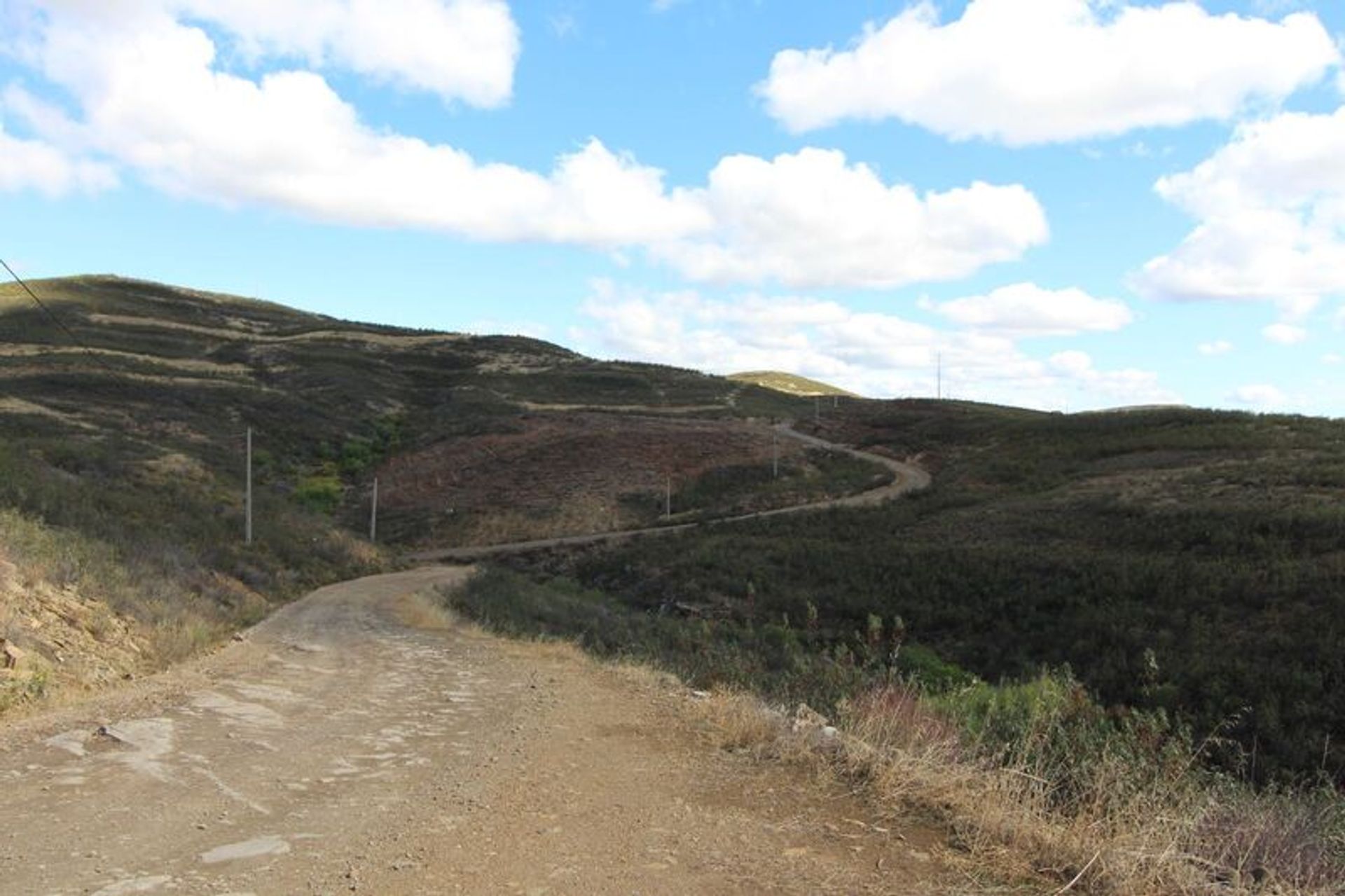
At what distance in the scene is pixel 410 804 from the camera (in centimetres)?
594

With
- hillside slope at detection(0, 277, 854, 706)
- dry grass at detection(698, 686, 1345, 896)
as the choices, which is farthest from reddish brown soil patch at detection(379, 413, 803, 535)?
dry grass at detection(698, 686, 1345, 896)

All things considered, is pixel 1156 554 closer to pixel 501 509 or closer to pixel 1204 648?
pixel 1204 648

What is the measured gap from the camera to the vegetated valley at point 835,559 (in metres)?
6.63

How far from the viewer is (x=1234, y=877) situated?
4.32 metres

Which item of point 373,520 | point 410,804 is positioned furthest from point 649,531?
point 410,804

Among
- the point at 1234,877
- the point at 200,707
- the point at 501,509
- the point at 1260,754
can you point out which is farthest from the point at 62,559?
the point at 501,509

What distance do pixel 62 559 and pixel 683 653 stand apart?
10.5 meters

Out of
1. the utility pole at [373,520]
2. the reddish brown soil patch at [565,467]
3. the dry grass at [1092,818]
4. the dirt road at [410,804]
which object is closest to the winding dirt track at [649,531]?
the reddish brown soil patch at [565,467]

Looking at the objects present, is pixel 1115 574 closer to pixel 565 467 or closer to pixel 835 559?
pixel 835 559

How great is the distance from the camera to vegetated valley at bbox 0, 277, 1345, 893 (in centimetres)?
663

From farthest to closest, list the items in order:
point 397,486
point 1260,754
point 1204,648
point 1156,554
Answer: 1. point 397,486
2. point 1156,554
3. point 1204,648
4. point 1260,754

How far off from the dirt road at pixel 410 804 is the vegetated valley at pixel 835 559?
0.83 metres

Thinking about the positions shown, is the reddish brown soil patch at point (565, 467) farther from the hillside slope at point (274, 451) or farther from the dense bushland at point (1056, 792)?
the dense bushland at point (1056, 792)

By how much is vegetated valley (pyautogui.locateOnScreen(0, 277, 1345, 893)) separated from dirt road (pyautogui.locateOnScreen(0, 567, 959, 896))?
2.72 feet
